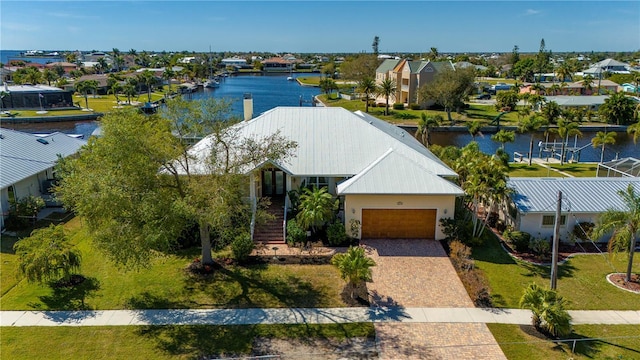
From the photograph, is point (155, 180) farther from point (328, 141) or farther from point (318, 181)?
point (328, 141)

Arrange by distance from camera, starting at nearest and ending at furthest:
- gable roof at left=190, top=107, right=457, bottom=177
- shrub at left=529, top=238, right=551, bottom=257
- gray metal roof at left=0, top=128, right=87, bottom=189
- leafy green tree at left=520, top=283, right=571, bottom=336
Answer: leafy green tree at left=520, top=283, right=571, bottom=336 → shrub at left=529, top=238, right=551, bottom=257 → gable roof at left=190, top=107, right=457, bottom=177 → gray metal roof at left=0, top=128, right=87, bottom=189

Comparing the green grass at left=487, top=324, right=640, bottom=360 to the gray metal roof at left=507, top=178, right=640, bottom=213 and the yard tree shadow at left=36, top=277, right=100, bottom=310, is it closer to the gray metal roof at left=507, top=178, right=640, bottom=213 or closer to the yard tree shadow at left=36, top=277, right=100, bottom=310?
the gray metal roof at left=507, top=178, right=640, bottom=213

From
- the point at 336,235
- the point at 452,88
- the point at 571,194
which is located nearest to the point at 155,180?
the point at 336,235

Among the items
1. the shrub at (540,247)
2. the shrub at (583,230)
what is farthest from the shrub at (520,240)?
the shrub at (583,230)

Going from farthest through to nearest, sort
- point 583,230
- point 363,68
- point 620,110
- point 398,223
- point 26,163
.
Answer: point 363,68 → point 620,110 → point 26,163 → point 398,223 → point 583,230

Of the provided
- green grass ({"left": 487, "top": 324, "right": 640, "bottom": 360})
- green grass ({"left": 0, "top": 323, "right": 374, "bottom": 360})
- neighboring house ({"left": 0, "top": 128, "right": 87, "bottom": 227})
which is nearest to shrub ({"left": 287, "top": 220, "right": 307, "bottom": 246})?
green grass ({"left": 0, "top": 323, "right": 374, "bottom": 360})
